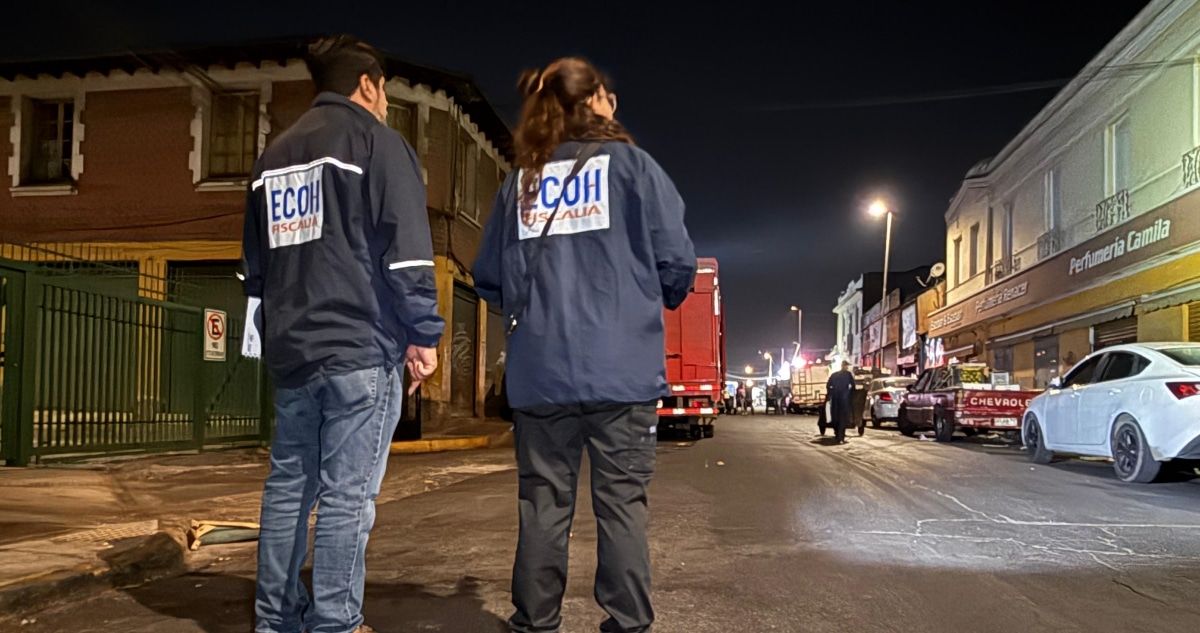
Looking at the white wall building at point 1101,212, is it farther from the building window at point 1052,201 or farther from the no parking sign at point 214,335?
the no parking sign at point 214,335

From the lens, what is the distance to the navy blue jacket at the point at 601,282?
2.91m

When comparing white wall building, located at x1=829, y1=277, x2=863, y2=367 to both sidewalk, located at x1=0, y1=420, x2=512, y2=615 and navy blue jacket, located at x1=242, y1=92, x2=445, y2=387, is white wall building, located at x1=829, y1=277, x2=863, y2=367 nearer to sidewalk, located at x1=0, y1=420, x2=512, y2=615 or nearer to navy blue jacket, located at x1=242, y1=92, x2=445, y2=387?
sidewalk, located at x1=0, y1=420, x2=512, y2=615

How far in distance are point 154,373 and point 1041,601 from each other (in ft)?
31.9

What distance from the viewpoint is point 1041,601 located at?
161 inches

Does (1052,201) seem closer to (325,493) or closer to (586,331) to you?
(586,331)

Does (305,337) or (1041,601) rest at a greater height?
(305,337)

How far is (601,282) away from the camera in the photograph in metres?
2.98

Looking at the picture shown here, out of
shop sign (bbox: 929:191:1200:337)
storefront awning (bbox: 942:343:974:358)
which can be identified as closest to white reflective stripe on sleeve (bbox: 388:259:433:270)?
shop sign (bbox: 929:191:1200:337)

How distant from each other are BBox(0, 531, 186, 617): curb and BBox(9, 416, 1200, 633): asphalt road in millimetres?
89

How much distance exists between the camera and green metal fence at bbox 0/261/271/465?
27.5 ft

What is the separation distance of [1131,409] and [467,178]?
14721 millimetres

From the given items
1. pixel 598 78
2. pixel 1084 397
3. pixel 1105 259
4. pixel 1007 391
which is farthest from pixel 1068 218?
pixel 598 78

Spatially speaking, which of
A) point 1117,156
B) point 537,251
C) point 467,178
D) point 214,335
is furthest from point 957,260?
point 537,251

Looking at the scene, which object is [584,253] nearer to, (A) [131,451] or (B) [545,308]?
(B) [545,308]
